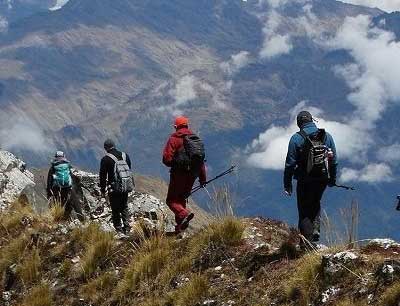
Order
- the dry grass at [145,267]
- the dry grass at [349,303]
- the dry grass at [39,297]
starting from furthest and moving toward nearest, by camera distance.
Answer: the dry grass at [39,297]
the dry grass at [145,267]
the dry grass at [349,303]

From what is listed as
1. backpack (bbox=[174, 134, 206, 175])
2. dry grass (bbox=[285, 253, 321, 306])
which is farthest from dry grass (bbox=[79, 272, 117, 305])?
backpack (bbox=[174, 134, 206, 175])

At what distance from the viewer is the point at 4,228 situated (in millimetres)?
14047

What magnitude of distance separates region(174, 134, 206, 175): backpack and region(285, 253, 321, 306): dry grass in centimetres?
502

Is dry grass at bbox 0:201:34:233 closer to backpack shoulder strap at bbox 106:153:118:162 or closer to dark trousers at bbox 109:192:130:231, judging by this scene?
dark trousers at bbox 109:192:130:231

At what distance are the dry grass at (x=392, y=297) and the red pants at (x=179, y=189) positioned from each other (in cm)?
679

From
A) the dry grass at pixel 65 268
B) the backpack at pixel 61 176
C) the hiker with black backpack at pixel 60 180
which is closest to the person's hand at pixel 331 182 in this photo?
the dry grass at pixel 65 268

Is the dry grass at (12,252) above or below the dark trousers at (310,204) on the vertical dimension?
below

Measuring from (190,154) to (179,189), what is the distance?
948 millimetres

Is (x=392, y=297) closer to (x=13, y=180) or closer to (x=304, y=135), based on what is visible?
(x=304, y=135)

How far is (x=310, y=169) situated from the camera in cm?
1094

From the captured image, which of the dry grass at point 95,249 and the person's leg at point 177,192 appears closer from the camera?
the dry grass at point 95,249

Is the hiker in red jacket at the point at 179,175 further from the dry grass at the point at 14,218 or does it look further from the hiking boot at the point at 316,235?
the dry grass at the point at 14,218

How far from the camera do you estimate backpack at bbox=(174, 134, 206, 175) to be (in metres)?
13.4

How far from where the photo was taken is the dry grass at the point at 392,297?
24.0 ft
